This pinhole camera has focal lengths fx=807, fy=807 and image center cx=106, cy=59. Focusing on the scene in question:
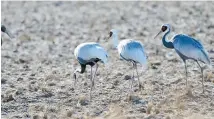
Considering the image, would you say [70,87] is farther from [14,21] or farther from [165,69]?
[14,21]

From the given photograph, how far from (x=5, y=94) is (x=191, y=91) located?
3.51m

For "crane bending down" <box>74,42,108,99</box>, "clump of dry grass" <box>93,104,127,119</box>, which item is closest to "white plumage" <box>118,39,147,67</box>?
"crane bending down" <box>74,42,108,99</box>

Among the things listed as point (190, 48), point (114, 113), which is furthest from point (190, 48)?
point (114, 113)

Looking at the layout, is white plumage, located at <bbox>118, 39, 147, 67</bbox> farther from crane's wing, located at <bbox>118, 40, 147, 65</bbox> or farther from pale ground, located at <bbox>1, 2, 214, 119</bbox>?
pale ground, located at <bbox>1, 2, 214, 119</bbox>

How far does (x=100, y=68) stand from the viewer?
18.3m

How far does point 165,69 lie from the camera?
17844 millimetres

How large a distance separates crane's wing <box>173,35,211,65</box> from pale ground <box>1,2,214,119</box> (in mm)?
646

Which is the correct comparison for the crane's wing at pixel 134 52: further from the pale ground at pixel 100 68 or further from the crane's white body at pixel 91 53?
the pale ground at pixel 100 68

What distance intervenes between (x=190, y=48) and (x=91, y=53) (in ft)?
6.02

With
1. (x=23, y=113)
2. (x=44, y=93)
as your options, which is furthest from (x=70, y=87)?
(x=23, y=113)

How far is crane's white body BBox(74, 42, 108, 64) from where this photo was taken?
48.8ft

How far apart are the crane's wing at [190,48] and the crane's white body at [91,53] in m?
1.40

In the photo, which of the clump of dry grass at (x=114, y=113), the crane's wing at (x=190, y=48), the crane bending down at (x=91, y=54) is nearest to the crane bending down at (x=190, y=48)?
the crane's wing at (x=190, y=48)

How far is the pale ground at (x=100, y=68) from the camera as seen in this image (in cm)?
1352
